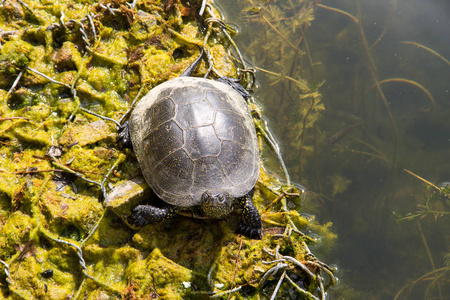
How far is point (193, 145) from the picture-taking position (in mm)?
2873

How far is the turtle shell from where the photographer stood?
113 inches

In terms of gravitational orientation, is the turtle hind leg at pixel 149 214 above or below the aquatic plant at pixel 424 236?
above

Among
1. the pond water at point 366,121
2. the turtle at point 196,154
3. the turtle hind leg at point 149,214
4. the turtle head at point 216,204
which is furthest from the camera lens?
the pond water at point 366,121

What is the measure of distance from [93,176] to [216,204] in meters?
1.40

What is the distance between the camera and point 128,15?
3.93 m

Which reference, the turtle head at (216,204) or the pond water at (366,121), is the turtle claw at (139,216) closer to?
the turtle head at (216,204)

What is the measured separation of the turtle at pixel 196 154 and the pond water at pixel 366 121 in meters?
0.91

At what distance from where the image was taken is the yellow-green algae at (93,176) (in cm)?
287

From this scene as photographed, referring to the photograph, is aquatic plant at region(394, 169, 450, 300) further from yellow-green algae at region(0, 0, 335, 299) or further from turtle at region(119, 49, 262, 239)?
turtle at region(119, 49, 262, 239)

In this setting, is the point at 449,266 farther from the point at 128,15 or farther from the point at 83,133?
the point at 128,15

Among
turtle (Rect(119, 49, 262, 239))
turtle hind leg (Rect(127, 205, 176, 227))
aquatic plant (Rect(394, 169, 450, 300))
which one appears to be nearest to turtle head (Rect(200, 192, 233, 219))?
turtle (Rect(119, 49, 262, 239))

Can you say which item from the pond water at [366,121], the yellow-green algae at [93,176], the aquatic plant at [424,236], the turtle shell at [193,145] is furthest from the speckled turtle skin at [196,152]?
the aquatic plant at [424,236]

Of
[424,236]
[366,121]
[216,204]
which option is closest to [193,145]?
[216,204]

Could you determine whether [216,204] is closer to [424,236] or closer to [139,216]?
[139,216]
